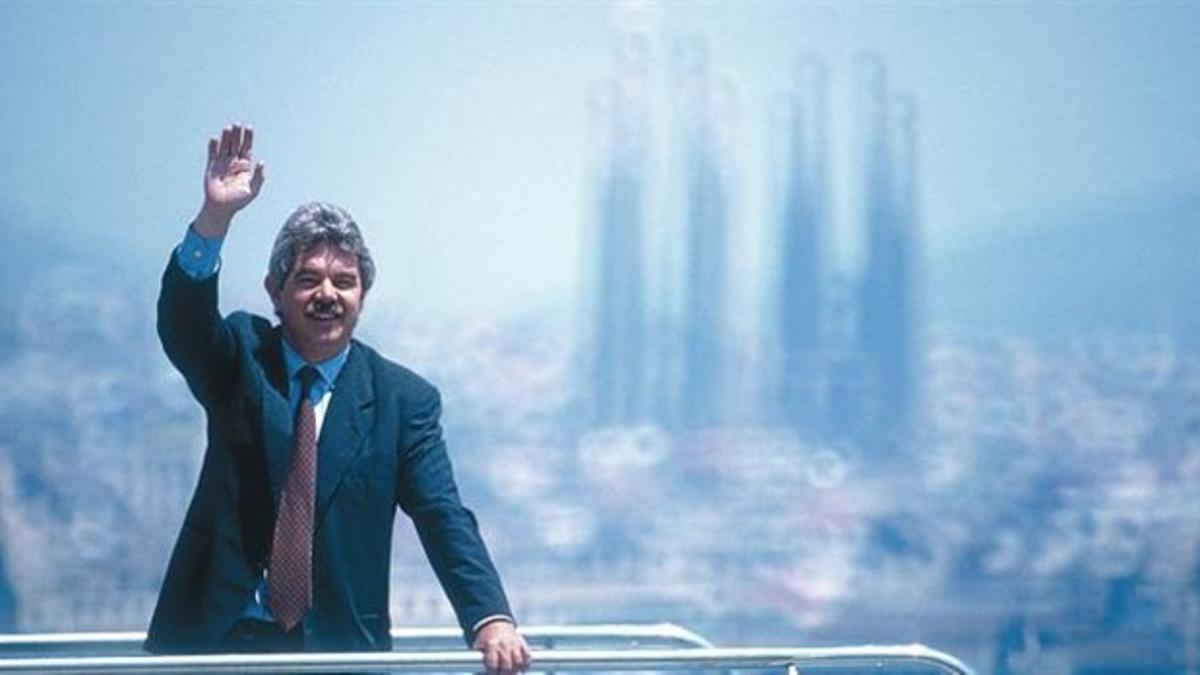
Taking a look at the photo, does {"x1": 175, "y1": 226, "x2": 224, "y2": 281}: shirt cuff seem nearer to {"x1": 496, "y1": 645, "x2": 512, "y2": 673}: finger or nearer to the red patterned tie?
the red patterned tie

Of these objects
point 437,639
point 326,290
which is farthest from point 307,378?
point 437,639

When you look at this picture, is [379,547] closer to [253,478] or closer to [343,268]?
[253,478]

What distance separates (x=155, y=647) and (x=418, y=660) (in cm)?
39

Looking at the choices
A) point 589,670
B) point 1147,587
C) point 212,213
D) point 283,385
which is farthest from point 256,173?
point 1147,587

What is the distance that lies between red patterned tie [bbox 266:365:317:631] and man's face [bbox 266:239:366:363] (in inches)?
5.6

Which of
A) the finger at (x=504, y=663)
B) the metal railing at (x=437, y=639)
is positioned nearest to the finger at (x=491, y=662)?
the finger at (x=504, y=663)

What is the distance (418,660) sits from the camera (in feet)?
8.38

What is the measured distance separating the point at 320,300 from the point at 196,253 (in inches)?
8.2

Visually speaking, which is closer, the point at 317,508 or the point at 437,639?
the point at 317,508

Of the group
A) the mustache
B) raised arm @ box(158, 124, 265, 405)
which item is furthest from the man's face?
raised arm @ box(158, 124, 265, 405)

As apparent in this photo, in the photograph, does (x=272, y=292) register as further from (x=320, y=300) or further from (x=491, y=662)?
(x=491, y=662)

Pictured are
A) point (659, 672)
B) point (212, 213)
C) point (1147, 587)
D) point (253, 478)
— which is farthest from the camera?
point (1147, 587)

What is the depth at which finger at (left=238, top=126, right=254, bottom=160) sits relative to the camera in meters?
2.58

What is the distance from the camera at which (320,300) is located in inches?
106
